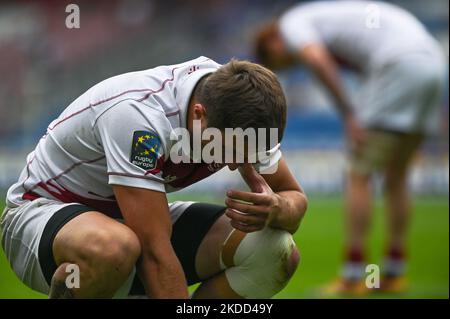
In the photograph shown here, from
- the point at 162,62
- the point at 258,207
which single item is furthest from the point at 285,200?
the point at 162,62

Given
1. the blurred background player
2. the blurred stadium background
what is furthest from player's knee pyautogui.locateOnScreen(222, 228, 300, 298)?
the blurred stadium background

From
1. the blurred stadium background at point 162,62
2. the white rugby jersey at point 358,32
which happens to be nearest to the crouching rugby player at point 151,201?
the white rugby jersey at point 358,32

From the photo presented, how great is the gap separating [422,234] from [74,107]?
15.1 ft

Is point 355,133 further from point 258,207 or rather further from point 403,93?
point 258,207

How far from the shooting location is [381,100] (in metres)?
4.94

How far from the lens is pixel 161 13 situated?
14312 mm

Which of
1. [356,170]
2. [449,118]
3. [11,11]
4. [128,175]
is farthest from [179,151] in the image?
[11,11]

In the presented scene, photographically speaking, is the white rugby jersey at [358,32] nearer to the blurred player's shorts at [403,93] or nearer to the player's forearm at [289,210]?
the blurred player's shorts at [403,93]

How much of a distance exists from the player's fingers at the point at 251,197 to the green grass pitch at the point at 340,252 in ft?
5.11

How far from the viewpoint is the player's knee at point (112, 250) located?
2385mm

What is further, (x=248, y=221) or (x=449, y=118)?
(x=449, y=118)

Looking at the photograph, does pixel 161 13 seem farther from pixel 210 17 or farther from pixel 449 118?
pixel 449 118

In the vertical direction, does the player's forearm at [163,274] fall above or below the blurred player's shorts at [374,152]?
above

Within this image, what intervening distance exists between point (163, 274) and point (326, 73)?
111 inches
